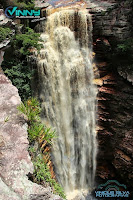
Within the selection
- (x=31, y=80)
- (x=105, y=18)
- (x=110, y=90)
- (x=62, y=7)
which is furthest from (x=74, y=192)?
(x=62, y=7)

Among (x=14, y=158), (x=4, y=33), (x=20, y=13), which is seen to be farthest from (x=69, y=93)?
(x=14, y=158)

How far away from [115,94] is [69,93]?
2744 millimetres

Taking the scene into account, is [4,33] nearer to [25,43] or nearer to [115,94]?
[25,43]

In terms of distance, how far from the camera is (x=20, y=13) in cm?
909

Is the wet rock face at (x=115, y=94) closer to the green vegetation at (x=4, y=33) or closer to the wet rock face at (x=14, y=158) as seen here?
the green vegetation at (x=4, y=33)

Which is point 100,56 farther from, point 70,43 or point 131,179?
point 131,179

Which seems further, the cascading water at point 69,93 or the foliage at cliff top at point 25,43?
the cascading water at point 69,93

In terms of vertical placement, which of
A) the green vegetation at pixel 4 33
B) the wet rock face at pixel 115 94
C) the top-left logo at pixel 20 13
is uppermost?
the top-left logo at pixel 20 13

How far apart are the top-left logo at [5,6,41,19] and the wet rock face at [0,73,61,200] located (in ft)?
17.1

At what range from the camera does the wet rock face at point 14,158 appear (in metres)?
3.07

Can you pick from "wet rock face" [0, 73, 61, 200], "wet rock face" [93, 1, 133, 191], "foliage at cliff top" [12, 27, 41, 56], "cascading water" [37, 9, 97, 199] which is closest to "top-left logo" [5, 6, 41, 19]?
"cascading water" [37, 9, 97, 199]

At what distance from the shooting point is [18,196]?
2996 mm

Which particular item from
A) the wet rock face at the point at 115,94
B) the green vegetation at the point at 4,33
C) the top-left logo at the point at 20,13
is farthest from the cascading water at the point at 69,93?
the green vegetation at the point at 4,33

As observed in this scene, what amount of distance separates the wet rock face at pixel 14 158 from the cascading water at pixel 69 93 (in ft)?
11.7
